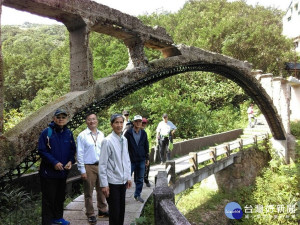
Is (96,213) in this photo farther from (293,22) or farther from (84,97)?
(293,22)

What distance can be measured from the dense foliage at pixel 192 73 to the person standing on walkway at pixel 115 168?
867cm

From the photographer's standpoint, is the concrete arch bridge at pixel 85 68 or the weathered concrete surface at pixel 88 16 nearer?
the concrete arch bridge at pixel 85 68

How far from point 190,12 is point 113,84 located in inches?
937

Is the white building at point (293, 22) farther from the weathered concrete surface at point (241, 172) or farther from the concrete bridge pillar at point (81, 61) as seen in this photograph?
the concrete bridge pillar at point (81, 61)

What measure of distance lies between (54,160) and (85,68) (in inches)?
92.2

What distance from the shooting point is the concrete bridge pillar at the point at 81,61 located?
5.09 metres

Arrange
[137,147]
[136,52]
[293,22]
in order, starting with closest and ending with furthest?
[137,147], [136,52], [293,22]

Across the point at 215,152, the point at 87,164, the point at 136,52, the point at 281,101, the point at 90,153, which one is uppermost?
the point at 136,52

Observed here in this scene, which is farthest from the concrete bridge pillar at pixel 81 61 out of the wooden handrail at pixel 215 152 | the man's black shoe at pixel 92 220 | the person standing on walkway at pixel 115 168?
the wooden handrail at pixel 215 152

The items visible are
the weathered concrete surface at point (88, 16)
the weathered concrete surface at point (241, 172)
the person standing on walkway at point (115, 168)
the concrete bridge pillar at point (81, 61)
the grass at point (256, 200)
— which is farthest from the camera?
the weathered concrete surface at point (241, 172)

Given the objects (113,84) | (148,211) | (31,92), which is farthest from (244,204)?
(31,92)

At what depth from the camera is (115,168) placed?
3.20 m

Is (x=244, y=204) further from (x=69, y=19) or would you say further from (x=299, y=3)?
(x=299, y=3)

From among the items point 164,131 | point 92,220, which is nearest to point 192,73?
point 164,131
